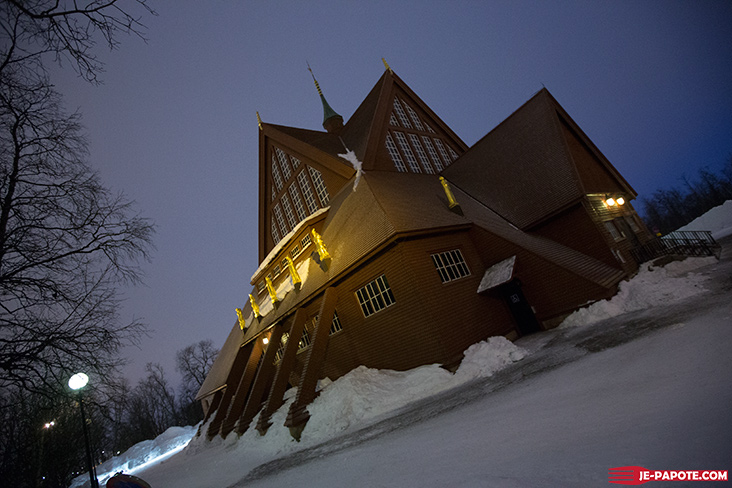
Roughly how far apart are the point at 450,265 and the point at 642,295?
6208 millimetres

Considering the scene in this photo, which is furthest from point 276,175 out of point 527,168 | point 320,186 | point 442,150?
point 527,168

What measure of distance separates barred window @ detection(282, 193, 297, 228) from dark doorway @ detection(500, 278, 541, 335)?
13960mm

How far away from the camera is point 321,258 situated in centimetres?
1399

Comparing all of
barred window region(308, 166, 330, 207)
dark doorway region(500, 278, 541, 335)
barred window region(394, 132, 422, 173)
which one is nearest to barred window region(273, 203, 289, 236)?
barred window region(308, 166, 330, 207)

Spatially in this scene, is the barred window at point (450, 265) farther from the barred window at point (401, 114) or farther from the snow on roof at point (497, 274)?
the barred window at point (401, 114)

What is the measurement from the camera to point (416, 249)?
39.1ft

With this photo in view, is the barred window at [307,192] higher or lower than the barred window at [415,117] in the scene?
lower

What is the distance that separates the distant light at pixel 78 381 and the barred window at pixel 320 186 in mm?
13651

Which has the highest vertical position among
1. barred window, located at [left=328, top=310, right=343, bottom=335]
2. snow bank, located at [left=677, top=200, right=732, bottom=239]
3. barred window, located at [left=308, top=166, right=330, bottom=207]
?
barred window, located at [left=308, top=166, right=330, bottom=207]

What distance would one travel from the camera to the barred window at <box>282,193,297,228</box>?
2132 cm

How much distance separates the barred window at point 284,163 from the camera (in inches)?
875

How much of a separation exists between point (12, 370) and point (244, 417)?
32.4ft

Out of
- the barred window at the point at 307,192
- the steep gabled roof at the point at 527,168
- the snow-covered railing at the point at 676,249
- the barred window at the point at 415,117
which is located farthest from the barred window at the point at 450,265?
the barred window at the point at 415,117

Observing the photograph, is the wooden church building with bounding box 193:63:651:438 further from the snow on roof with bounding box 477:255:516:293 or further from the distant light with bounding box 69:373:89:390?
the distant light with bounding box 69:373:89:390
